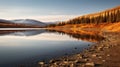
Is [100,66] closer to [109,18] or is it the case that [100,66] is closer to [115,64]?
[115,64]

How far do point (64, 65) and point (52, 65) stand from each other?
43.8 inches

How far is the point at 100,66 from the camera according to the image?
1781 centimetres

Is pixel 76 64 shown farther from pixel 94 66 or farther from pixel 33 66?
pixel 33 66

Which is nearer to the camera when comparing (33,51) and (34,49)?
(33,51)

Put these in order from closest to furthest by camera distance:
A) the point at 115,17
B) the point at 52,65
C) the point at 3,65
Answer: the point at 52,65 → the point at 3,65 → the point at 115,17

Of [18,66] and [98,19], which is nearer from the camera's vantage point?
[18,66]

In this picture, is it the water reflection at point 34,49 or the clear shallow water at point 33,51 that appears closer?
the clear shallow water at point 33,51

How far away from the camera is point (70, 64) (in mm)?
18875

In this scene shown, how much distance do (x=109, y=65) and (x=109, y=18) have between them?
15779 centimetres

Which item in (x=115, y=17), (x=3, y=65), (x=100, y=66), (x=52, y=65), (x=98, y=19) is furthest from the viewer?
(x=98, y=19)

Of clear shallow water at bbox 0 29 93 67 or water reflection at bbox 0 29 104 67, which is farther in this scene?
water reflection at bbox 0 29 104 67

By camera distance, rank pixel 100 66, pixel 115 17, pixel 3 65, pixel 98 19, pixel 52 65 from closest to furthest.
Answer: pixel 100 66 → pixel 52 65 → pixel 3 65 → pixel 115 17 → pixel 98 19

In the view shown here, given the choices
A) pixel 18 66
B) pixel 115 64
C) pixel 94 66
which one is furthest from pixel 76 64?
pixel 18 66

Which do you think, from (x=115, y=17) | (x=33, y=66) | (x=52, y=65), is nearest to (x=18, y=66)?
(x=33, y=66)
